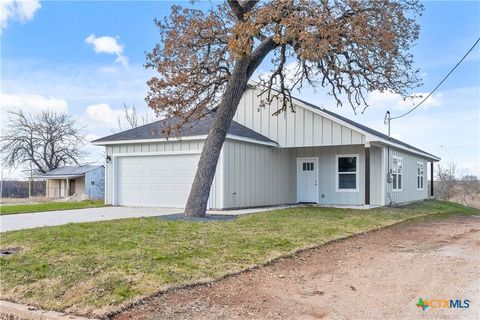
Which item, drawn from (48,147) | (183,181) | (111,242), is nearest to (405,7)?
(183,181)

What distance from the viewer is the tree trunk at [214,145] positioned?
1159cm

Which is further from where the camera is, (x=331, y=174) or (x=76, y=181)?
(x=76, y=181)

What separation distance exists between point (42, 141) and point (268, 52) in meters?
35.0

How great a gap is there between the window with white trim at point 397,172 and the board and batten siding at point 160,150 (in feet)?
26.4

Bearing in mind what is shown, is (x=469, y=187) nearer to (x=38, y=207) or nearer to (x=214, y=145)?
(x=214, y=145)

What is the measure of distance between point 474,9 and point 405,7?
1824 mm

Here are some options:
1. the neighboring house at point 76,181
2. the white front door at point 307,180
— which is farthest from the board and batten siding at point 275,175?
the neighboring house at point 76,181

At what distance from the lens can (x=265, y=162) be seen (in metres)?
16.7

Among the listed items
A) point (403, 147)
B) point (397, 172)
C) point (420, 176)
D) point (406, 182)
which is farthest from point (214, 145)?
point (420, 176)

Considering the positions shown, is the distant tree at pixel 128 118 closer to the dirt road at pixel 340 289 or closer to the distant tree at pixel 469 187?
the distant tree at pixel 469 187

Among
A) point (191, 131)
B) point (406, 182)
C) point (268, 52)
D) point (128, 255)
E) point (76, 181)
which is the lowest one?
point (128, 255)

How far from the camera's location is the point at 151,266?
18.5 ft

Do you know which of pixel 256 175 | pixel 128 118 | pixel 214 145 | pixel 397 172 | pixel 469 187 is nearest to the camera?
pixel 214 145

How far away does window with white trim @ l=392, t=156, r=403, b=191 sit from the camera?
59.6 ft
